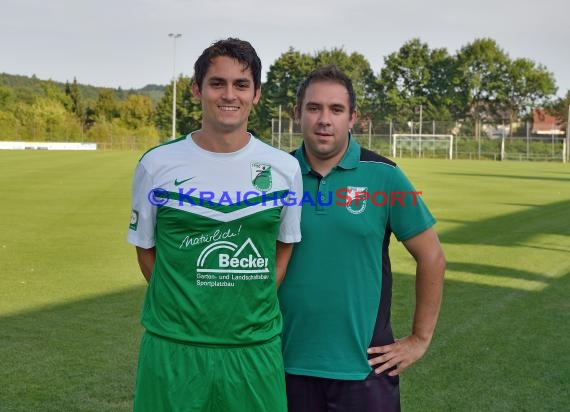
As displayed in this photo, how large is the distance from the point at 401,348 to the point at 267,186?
3.09ft

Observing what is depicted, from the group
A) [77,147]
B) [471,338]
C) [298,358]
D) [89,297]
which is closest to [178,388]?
[298,358]

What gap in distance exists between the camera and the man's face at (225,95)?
279cm

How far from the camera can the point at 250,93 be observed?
2865 millimetres

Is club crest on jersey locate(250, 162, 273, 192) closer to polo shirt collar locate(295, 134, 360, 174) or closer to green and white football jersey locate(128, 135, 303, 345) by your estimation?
green and white football jersey locate(128, 135, 303, 345)

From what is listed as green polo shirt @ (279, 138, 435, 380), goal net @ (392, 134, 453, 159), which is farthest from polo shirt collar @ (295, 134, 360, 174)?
goal net @ (392, 134, 453, 159)

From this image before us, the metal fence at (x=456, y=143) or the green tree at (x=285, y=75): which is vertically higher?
the green tree at (x=285, y=75)

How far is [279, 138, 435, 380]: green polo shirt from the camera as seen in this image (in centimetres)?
298

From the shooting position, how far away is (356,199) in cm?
299

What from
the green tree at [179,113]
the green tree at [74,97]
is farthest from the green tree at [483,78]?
the green tree at [74,97]

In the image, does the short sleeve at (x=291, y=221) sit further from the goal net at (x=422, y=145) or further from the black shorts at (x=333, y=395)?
the goal net at (x=422, y=145)

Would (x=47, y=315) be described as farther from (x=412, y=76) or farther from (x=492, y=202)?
(x=412, y=76)

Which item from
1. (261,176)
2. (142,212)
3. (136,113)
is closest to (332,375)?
(261,176)

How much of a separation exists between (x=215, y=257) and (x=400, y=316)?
462 centimetres

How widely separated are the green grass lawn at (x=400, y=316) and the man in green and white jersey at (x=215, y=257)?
88.7 inches
